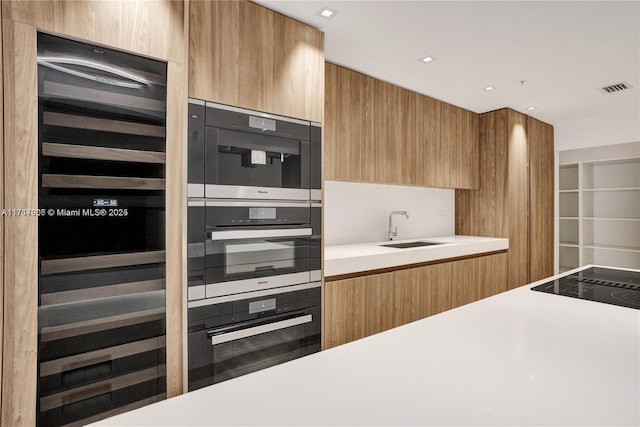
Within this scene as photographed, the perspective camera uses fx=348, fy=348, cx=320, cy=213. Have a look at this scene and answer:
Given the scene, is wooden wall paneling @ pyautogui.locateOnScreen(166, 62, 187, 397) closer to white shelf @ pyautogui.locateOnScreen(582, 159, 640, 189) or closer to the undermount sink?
the undermount sink

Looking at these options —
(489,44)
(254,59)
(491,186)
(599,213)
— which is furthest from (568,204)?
(254,59)

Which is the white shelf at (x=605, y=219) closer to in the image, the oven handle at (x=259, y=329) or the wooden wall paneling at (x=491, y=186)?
the wooden wall paneling at (x=491, y=186)

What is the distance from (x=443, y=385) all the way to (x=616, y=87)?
397cm

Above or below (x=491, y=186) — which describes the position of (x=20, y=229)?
below

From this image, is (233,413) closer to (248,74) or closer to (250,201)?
(250,201)

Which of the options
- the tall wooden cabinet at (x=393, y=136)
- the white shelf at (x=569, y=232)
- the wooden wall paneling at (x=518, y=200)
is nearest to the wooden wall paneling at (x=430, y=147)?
the tall wooden cabinet at (x=393, y=136)

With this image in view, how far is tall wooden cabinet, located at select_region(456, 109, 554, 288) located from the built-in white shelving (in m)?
0.46

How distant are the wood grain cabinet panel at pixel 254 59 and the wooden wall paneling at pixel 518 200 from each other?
2.81 meters

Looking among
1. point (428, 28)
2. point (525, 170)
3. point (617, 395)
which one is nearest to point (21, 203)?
point (617, 395)

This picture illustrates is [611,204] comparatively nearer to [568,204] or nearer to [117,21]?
[568,204]

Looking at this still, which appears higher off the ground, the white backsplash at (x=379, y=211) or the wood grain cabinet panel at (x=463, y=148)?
the wood grain cabinet panel at (x=463, y=148)

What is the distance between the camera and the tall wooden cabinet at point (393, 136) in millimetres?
2809

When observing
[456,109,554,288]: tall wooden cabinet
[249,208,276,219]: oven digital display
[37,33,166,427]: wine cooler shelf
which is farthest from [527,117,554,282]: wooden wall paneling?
[37,33,166,427]: wine cooler shelf

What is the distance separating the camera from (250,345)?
1.96m
